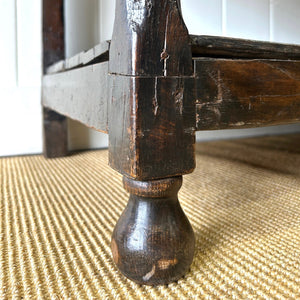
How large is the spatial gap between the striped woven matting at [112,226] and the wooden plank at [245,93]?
18 cm

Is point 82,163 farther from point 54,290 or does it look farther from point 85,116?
point 54,290

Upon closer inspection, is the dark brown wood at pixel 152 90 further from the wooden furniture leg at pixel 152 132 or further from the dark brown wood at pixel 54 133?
the dark brown wood at pixel 54 133

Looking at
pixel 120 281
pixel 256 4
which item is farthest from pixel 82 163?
pixel 256 4

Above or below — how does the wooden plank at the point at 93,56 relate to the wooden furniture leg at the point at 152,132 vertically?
above

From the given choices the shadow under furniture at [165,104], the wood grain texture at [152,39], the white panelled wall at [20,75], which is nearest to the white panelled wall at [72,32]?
the white panelled wall at [20,75]

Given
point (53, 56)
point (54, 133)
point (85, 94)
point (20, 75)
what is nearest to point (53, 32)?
point (53, 56)

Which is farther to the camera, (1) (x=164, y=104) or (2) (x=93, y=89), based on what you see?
(2) (x=93, y=89)

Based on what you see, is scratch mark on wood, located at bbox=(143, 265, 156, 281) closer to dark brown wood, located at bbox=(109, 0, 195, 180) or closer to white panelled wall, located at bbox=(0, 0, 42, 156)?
dark brown wood, located at bbox=(109, 0, 195, 180)

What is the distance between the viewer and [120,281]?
0.42 metres

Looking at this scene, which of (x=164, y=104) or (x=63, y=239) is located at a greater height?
(x=164, y=104)

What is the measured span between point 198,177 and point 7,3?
819 mm

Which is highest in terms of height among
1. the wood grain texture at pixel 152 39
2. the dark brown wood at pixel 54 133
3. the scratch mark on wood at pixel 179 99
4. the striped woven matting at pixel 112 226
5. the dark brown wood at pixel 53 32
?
the dark brown wood at pixel 53 32

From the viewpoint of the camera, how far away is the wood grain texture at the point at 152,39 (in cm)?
35

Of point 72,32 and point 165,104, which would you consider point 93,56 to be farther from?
point 72,32
